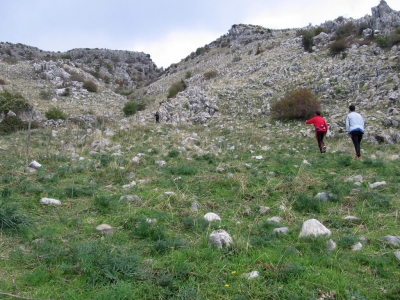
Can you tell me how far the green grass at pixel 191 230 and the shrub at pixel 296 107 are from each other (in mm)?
7065

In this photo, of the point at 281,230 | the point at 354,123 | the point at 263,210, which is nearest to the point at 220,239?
the point at 281,230

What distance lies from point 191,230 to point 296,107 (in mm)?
11562

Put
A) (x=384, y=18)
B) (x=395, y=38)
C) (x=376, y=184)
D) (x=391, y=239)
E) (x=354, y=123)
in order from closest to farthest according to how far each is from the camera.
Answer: (x=391, y=239) → (x=376, y=184) → (x=354, y=123) → (x=395, y=38) → (x=384, y=18)

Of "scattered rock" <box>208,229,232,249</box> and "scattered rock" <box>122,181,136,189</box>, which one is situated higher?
"scattered rock" <box>122,181,136,189</box>

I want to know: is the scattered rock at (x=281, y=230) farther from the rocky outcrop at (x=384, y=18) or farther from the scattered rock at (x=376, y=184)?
the rocky outcrop at (x=384, y=18)

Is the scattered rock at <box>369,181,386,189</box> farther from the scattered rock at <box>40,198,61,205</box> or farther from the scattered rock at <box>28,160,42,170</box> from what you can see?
the scattered rock at <box>28,160,42,170</box>

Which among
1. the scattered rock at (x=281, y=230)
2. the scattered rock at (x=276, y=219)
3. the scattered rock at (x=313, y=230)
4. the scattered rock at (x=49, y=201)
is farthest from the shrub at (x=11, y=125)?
the scattered rock at (x=313, y=230)

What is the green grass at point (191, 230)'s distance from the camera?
9.32ft

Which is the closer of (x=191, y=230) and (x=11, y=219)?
(x=11, y=219)

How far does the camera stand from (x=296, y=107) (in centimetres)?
1437

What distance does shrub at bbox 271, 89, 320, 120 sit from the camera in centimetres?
1414

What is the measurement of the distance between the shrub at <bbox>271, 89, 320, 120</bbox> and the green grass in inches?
278

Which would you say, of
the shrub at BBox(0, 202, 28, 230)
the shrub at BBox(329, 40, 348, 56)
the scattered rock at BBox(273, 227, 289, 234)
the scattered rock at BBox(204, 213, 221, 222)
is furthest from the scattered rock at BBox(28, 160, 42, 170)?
the shrub at BBox(329, 40, 348, 56)

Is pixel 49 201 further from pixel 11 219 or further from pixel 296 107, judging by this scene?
pixel 296 107
